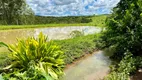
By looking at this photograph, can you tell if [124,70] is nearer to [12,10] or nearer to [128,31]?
[128,31]

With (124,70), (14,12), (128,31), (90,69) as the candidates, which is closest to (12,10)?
(14,12)

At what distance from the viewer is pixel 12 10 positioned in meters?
36.2

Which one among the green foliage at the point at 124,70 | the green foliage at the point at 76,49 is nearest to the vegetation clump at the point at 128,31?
the green foliage at the point at 124,70

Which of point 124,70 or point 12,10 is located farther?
point 12,10

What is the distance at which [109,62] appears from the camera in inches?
416

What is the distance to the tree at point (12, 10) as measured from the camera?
35362 mm

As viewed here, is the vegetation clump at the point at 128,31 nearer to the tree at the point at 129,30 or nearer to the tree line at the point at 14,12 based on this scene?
the tree at the point at 129,30

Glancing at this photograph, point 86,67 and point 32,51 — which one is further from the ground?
point 32,51

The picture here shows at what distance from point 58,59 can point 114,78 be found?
1955 millimetres

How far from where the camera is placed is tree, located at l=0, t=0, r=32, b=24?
116ft

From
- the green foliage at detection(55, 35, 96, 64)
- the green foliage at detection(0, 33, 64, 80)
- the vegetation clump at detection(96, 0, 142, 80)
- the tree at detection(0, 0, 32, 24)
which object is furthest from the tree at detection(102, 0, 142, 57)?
the tree at detection(0, 0, 32, 24)

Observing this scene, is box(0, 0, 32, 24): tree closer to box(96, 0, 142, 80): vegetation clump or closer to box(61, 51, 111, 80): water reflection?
box(96, 0, 142, 80): vegetation clump

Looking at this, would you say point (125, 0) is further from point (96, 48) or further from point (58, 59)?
point (58, 59)

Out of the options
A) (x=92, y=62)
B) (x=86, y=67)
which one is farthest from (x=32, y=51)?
(x=92, y=62)
